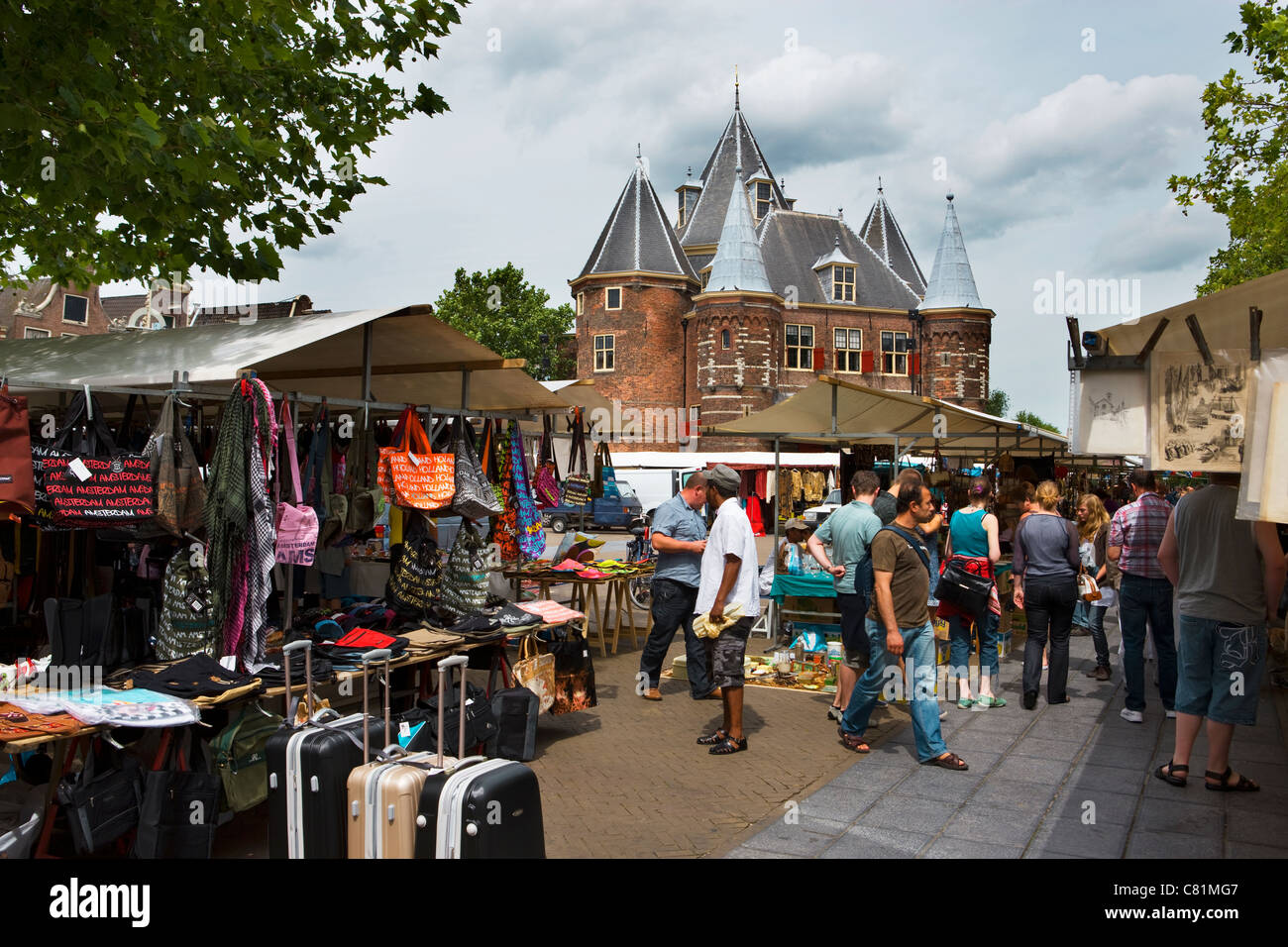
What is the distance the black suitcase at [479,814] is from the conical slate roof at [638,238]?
4183cm

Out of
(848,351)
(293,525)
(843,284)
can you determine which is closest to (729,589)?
(293,525)

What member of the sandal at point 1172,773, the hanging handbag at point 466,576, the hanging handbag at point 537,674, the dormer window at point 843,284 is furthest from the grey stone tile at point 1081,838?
the dormer window at point 843,284

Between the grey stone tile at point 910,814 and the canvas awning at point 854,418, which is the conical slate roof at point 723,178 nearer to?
the canvas awning at point 854,418

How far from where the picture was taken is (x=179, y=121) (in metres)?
Answer: 7.67

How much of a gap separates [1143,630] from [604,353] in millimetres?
38890

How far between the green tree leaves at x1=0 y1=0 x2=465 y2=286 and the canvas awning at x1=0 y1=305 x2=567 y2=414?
1.16m

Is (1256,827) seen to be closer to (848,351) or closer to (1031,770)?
(1031,770)

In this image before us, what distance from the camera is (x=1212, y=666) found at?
5211 millimetres

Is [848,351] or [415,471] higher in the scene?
[848,351]

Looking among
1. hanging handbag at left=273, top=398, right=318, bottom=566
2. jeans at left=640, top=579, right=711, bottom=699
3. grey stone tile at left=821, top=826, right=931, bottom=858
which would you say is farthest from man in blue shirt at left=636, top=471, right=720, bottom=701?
grey stone tile at left=821, top=826, right=931, bottom=858

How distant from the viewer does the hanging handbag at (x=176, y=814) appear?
427 centimetres

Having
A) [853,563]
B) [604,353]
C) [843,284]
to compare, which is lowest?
[853,563]

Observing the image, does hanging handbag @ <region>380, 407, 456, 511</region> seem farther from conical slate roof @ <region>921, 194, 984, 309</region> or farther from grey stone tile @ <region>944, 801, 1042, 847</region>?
conical slate roof @ <region>921, 194, 984, 309</region>
